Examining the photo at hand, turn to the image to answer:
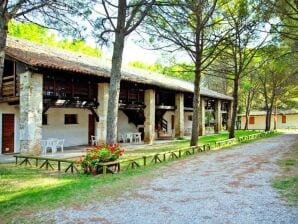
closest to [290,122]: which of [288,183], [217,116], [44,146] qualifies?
[217,116]

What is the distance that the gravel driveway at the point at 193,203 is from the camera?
5.41 meters

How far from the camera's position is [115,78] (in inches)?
460

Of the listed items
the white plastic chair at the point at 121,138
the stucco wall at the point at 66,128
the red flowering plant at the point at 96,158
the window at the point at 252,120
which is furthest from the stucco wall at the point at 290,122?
the red flowering plant at the point at 96,158

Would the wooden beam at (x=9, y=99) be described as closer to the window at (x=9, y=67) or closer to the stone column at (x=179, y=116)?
the window at (x=9, y=67)

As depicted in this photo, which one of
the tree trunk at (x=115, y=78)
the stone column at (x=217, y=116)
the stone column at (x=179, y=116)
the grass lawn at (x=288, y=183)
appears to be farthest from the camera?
the stone column at (x=217, y=116)

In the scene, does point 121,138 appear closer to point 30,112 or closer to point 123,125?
point 123,125

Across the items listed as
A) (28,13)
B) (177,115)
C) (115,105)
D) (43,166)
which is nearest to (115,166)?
(115,105)

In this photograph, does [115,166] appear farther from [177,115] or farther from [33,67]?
[177,115]

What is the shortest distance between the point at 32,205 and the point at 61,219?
1315mm

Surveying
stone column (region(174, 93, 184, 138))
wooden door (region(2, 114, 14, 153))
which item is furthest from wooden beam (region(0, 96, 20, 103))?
stone column (region(174, 93, 184, 138))

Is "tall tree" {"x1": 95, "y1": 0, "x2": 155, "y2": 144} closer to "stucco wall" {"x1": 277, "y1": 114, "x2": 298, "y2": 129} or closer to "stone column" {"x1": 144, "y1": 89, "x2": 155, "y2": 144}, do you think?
"stone column" {"x1": 144, "y1": 89, "x2": 155, "y2": 144}

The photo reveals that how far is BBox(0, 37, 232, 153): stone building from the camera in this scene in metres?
14.0

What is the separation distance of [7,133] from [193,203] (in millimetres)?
12238

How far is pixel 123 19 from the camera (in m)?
11.7
